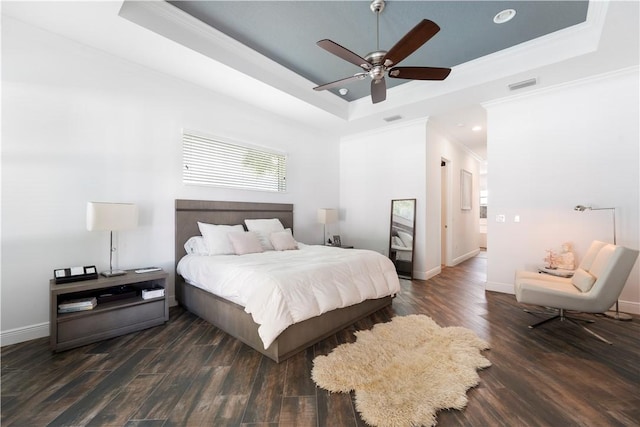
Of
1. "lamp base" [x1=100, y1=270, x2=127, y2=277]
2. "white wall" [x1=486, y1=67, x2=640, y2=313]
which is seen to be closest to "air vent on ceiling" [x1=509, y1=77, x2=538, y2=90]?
"white wall" [x1=486, y1=67, x2=640, y2=313]

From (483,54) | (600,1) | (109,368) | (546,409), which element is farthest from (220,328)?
(600,1)

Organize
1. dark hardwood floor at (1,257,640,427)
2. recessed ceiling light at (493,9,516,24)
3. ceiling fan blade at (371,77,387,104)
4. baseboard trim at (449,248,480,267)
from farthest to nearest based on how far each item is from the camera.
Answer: baseboard trim at (449,248,480,267), ceiling fan blade at (371,77,387,104), recessed ceiling light at (493,9,516,24), dark hardwood floor at (1,257,640,427)

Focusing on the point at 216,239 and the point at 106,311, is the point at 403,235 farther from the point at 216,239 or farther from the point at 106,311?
the point at 106,311

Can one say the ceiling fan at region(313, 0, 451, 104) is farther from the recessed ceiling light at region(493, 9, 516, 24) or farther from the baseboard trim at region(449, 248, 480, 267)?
the baseboard trim at region(449, 248, 480, 267)

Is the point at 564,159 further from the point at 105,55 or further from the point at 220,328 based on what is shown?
the point at 105,55

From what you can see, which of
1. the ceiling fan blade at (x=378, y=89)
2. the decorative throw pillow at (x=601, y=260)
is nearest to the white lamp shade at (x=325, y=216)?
the ceiling fan blade at (x=378, y=89)

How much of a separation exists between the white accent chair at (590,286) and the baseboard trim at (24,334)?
479 cm

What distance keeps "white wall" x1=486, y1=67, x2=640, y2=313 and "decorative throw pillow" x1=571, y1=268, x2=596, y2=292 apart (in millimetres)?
946

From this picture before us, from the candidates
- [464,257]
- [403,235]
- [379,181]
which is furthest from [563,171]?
[464,257]

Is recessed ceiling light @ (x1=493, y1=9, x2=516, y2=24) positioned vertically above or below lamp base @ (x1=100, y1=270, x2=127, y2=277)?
above

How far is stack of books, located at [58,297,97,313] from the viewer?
239cm

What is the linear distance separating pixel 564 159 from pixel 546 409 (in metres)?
3.34

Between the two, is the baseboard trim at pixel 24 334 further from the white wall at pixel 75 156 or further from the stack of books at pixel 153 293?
the stack of books at pixel 153 293

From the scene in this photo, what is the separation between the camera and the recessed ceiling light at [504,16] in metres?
2.68
